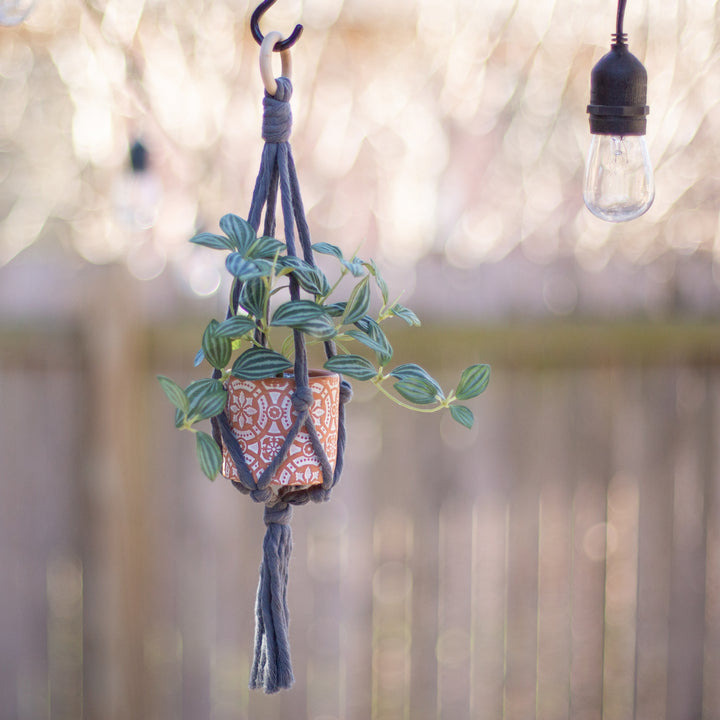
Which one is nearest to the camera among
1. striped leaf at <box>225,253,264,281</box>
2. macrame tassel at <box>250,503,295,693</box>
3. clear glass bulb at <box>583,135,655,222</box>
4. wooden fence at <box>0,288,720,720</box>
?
striped leaf at <box>225,253,264,281</box>

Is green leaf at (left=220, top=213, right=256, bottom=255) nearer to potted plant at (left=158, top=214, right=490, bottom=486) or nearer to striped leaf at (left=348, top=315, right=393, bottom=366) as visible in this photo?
potted plant at (left=158, top=214, right=490, bottom=486)

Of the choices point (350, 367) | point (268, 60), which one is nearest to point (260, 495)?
point (350, 367)

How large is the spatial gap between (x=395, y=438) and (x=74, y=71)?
3.30 ft

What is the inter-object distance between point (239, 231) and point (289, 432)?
0.63ft

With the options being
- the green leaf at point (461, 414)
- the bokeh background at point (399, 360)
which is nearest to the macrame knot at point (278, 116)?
the green leaf at point (461, 414)

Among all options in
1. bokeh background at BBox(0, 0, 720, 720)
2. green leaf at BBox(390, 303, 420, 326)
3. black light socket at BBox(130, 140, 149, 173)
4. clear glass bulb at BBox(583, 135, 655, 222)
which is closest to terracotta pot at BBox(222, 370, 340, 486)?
green leaf at BBox(390, 303, 420, 326)

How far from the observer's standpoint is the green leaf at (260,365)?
0.87m

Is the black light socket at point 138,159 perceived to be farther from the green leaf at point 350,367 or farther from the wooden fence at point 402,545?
the green leaf at point 350,367

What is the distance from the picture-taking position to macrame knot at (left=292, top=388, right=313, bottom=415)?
2.82 feet

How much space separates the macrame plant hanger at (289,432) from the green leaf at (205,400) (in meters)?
0.04

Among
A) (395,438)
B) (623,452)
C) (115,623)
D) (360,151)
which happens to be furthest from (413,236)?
(115,623)

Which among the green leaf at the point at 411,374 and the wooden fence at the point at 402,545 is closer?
the green leaf at the point at 411,374

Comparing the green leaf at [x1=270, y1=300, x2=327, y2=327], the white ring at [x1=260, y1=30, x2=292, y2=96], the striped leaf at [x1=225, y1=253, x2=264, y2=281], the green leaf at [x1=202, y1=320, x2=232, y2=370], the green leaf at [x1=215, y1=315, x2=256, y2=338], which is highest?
the white ring at [x1=260, y1=30, x2=292, y2=96]

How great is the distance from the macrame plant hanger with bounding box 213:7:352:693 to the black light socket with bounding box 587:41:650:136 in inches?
13.7
